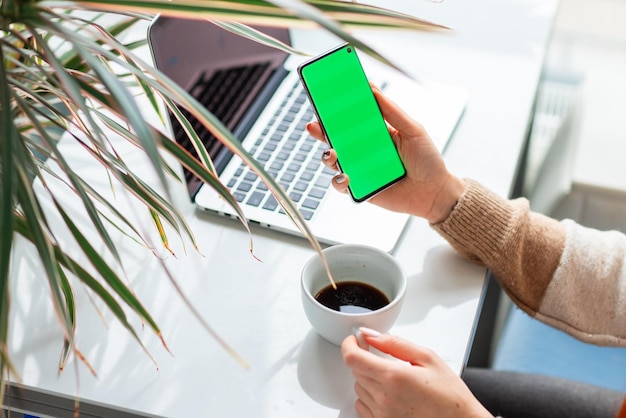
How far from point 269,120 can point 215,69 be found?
0.32 ft

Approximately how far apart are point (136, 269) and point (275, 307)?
0.17 metres

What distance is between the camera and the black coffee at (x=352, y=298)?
Answer: 2.65ft

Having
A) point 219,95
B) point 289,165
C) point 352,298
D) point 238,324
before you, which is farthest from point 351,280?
point 219,95

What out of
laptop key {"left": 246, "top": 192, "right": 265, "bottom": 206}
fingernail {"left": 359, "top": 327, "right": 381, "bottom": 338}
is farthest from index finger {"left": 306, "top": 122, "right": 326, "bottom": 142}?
fingernail {"left": 359, "top": 327, "right": 381, "bottom": 338}

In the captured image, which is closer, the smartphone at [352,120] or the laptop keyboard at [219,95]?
the smartphone at [352,120]

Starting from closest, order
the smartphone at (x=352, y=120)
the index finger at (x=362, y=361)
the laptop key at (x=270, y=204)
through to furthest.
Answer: the index finger at (x=362, y=361), the smartphone at (x=352, y=120), the laptop key at (x=270, y=204)

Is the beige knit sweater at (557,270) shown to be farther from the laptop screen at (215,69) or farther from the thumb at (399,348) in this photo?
the laptop screen at (215,69)

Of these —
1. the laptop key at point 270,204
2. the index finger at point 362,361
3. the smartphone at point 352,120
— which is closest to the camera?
the index finger at point 362,361

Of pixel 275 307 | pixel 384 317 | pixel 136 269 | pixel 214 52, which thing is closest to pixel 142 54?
pixel 214 52

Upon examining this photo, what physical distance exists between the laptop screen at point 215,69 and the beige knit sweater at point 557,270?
1.02 feet

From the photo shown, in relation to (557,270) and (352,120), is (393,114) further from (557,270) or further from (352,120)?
(557,270)

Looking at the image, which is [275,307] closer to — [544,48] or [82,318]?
[82,318]

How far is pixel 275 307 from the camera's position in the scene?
0.87m

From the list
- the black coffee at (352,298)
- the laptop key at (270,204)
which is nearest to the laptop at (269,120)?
the laptop key at (270,204)
